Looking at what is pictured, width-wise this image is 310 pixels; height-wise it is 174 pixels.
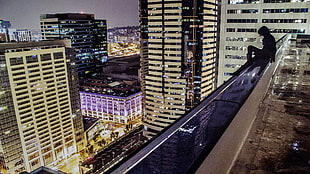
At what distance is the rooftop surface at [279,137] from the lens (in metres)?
1.54

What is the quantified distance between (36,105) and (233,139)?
31.7m

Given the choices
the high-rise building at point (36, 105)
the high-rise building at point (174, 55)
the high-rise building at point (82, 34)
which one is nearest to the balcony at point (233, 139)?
the high-rise building at point (36, 105)

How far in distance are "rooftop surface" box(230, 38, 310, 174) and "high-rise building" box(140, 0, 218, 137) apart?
116ft

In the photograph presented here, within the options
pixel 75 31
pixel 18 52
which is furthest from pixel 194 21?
pixel 75 31

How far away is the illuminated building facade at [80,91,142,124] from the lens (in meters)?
40.4

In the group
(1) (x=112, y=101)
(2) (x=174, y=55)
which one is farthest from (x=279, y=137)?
(1) (x=112, y=101)

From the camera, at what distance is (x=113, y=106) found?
40812mm

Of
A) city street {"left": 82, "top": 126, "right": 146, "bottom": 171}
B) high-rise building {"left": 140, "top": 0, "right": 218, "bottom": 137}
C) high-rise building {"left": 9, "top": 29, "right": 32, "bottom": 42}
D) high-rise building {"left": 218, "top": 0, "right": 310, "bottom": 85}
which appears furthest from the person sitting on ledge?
high-rise building {"left": 9, "top": 29, "right": 32, "bottom": 42}

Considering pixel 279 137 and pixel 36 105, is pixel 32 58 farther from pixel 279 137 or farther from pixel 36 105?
pixel 279 137

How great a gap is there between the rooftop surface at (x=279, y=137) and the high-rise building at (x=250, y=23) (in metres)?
18.3

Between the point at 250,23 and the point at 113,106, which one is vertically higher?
the point at 250,23

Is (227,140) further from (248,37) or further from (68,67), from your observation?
(68,67)

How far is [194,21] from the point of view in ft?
122

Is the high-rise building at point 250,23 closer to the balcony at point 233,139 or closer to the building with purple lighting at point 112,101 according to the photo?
the balcony at point 233,139
